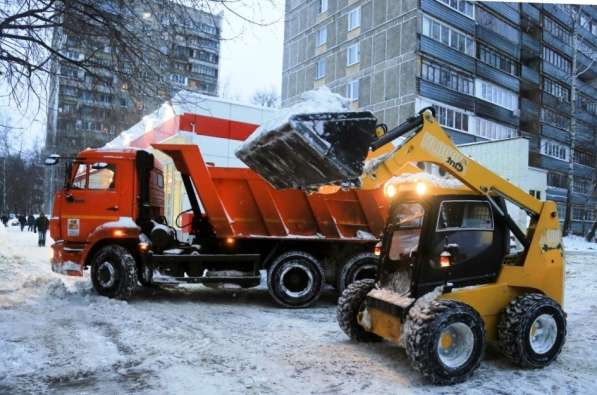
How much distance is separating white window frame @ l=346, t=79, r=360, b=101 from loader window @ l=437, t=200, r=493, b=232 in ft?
98.6

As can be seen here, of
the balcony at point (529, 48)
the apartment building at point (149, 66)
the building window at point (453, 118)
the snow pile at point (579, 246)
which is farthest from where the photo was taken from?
the balcony at point (529, 48)

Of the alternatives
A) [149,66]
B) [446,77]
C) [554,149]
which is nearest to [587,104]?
[554,149]

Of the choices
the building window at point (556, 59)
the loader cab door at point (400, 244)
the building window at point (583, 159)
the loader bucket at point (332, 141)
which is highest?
the building window at point (556, 59)

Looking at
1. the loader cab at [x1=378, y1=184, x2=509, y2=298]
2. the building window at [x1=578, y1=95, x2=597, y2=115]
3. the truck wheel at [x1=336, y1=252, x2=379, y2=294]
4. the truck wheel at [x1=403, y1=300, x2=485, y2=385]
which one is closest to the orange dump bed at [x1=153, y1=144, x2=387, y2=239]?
the truck wheel at [x1=336, y1=252, x2=379, y2=294]

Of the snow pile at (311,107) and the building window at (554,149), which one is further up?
the building window at (554,149)

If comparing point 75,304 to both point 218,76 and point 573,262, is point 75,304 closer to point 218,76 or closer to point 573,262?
point 218,76

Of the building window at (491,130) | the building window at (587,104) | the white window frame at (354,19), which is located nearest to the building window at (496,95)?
the building window at (491,130)

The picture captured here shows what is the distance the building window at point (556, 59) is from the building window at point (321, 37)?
17623 millimetres

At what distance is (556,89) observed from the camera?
4494cm

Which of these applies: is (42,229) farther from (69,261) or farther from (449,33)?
(449,33)

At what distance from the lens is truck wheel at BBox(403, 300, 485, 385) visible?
5113 mm

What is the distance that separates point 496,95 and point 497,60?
256cm

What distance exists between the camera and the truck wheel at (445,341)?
5.11 m

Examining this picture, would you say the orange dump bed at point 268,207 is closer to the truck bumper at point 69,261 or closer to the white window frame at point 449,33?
the truck bumper at point 69,261
